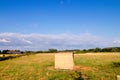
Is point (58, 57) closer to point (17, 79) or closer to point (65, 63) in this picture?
point (65, 63)

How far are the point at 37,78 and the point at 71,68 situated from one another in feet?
24.7

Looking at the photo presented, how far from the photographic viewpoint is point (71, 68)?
24031mm

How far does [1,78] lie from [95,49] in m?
113

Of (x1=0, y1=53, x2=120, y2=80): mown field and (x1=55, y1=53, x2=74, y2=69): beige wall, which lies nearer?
(x1=0, y1=53, x2=120, y2=80): mown field

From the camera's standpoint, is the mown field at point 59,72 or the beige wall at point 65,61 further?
the beige wall at point 65,61

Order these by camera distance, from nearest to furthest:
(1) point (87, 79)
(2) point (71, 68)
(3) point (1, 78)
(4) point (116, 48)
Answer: (1) point (87, 79)
(3) point (1, 78)
(2) point (71, 68)
(4) point (116, 48)

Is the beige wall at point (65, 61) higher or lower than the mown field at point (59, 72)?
higher

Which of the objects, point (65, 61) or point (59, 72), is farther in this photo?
point (65, 61)

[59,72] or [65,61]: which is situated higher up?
[65,61]

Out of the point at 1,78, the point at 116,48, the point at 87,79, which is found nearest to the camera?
the point at 87,79

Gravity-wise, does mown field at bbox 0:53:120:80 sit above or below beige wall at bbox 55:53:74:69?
below

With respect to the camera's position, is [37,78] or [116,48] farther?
[116,48]

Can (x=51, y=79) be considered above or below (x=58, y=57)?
below

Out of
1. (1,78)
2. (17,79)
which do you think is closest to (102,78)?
(17,79)
